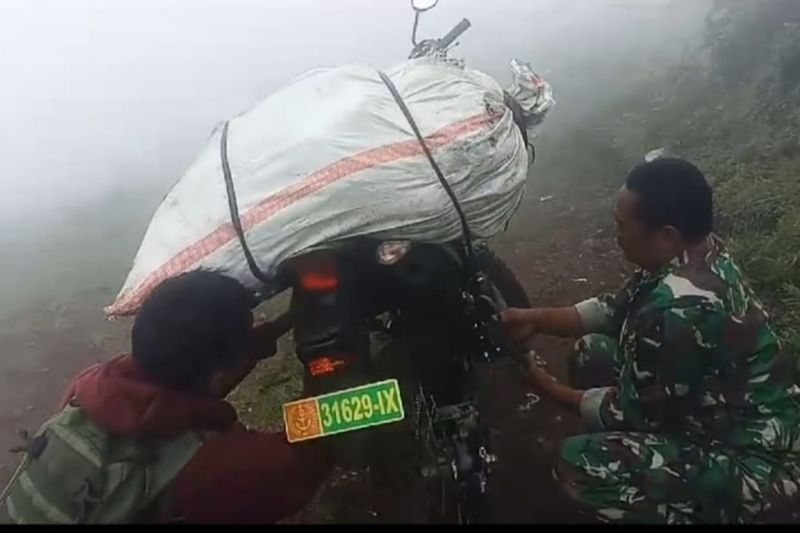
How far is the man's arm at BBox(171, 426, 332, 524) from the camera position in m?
2.14

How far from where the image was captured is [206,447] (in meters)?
2.17

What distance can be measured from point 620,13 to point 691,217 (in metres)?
14.2

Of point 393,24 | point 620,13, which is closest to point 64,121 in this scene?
point 393,24

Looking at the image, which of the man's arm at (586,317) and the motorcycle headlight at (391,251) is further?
the man's arm at (586,317)

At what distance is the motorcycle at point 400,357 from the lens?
7.95ft

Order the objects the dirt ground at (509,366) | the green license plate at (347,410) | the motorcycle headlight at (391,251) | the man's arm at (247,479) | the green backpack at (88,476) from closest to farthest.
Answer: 1. the green backpack at (88,476)
2. the man's arm at (247,479)
3. the green license plate at (347,410)
4. the motorcycle headlight at (391,251)
5. the dirt ground at (509,366)

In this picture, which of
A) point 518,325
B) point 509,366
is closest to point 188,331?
point 518,325

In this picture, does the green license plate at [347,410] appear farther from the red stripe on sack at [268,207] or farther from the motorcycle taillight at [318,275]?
the red stripe on sack at [268,207]

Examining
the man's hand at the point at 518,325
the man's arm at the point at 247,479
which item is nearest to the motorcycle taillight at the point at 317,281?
the man's arm at the point at 247,479

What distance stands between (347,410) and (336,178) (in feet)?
2.14

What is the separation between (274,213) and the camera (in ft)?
7.87

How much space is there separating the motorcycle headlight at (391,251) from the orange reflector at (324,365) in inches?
12.7

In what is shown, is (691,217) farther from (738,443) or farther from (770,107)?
(770,107)

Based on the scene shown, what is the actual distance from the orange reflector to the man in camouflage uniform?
33.2 inches
